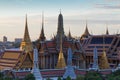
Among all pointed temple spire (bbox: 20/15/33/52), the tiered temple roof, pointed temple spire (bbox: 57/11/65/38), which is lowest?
the tiered temple roof

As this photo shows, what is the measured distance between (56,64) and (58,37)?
346cm

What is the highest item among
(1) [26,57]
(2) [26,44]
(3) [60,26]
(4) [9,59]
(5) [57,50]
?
(3) [60,26]

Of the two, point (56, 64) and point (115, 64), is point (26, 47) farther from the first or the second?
point (115, 64)

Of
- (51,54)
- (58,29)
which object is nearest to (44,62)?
(51,54)

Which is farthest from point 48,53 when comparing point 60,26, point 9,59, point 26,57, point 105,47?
point 105,47

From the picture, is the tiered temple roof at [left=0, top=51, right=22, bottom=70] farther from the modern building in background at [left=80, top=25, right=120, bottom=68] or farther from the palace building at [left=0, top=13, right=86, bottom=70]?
the modern building in background at [left=80, top=25, right=120, bottom=68]

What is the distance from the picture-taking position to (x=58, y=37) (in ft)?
169

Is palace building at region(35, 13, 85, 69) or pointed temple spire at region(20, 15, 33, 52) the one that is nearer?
palace building at region(35, 13, 85, 69)

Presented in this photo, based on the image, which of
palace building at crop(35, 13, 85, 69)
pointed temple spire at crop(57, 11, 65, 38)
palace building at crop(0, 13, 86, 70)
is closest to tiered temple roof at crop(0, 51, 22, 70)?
palace building at crop(0, 13, 86, 70)

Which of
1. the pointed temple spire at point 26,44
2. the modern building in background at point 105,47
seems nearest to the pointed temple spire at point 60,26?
the pointed temple spire at point 26,44

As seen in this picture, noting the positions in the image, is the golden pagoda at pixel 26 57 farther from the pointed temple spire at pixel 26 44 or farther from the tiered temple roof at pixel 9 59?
the tiered temple roof at pixel 9 59

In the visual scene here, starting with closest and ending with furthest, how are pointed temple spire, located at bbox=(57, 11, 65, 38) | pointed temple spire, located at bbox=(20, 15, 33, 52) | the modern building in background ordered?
pointed temple spire, located at bbox=(20, 15, 33, 52)
pointed temple spire, located at bbox=(57, 11, 65, 38)
the modern building in background

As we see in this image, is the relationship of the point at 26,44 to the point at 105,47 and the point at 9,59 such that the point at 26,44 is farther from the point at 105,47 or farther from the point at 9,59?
the point at 105,47

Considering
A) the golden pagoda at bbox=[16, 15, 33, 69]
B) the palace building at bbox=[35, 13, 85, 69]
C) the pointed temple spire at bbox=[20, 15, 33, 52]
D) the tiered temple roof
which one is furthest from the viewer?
the pointed temple spire at bbox=[20, 15, 33, 52]
